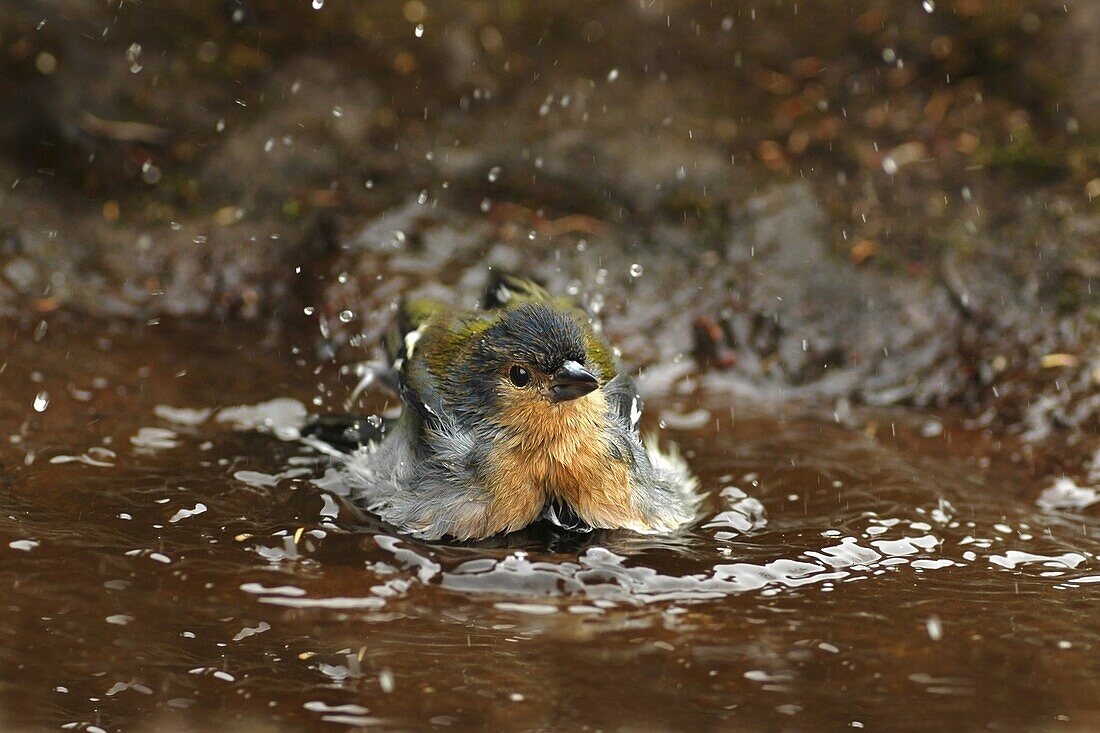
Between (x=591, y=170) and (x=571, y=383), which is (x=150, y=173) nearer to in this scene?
(x=591, y=170)

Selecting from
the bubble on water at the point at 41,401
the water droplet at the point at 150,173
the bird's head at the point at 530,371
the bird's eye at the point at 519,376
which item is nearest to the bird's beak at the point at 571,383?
the bird's head at the point at 530,371

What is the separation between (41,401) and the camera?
5.99m

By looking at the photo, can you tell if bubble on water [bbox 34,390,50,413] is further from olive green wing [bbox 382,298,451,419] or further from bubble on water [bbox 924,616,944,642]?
bubble on water [bbox 924,616,944,642]

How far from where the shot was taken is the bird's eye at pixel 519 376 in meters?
4.92

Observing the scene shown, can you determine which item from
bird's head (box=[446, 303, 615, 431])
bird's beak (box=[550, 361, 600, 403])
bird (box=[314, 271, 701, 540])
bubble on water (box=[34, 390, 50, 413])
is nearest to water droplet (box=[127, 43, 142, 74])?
bubble on water (box=[34, 390, 50, 413])

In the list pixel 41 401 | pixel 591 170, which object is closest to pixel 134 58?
pixel 41 401

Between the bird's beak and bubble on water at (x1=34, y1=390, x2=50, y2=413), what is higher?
bubble on water at (x1=34, y1=390, x2=50, y2=413)

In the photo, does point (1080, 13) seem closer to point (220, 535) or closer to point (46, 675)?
point (220, 535)

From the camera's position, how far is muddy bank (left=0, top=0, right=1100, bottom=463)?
7.11 m

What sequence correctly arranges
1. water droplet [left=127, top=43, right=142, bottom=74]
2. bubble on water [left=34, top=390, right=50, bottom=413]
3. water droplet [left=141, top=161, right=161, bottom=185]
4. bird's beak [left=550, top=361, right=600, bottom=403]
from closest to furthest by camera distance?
bird's beak [left=550, top=361, right=600, bottom=403], bubble on water [left=34, top=390, right=50, bottom=413], water droplet [left=141, top=161, right=161, bottom=185], water droplet [left=127, top=43, right=142, bottom=74]

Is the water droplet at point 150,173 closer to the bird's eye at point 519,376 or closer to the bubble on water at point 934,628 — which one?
the bird's eye at point 519,376

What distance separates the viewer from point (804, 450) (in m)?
6.00

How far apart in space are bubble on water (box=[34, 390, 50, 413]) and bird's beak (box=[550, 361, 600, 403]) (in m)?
2.76

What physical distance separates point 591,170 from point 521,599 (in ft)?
13.6
